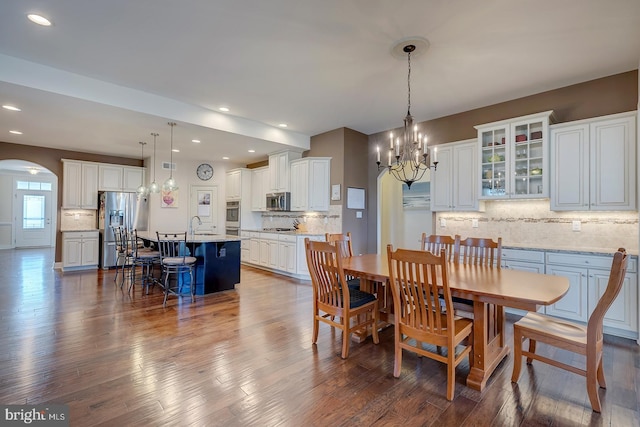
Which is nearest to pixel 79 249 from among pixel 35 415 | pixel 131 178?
pixel 131 178

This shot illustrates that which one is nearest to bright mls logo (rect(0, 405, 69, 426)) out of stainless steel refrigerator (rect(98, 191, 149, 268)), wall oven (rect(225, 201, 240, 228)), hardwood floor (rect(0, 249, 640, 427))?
hardwood floor (rect(0, 249, 640, 427))

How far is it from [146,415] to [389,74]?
3.78m

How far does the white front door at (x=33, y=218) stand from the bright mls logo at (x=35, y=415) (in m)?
11.5

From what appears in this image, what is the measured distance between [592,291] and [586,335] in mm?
1585

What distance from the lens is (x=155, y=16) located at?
8.28ft

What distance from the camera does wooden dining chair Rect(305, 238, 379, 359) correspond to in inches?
103

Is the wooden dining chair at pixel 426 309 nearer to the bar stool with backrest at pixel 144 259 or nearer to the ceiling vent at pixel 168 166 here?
the bar stool with backrest at pixel 144 259

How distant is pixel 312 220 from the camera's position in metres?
6.39

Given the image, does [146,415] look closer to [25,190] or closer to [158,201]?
[158,201]

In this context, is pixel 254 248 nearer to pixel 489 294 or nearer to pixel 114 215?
pixel 114 215

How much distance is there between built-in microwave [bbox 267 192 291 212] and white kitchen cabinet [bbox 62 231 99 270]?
12.5 feet

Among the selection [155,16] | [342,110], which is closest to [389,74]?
[342,110]

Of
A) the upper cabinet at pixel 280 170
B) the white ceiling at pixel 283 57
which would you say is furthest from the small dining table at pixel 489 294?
the upper cabinet at pixel 280 170

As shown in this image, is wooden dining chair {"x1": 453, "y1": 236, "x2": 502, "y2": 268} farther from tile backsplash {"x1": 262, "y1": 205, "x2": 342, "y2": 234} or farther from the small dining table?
tile backsplash {"x1": 262, "y1": 205, "x2": 342, "y2": 234}
